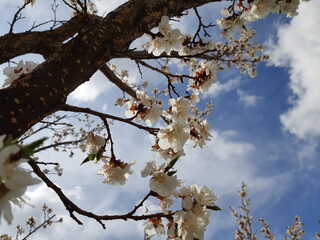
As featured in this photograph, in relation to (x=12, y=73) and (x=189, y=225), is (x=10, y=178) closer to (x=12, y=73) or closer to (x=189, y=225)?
(x=189, y=225)

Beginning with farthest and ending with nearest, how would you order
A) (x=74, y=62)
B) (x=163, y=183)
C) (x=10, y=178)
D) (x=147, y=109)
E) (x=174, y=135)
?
(x=147, y=109) < (x=174, y=135) < (x=74, y=62) < (x=163, y=183) < (x=10, y=178)

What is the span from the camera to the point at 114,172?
6.35 ft

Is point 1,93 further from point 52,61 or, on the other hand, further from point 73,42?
point 73,42

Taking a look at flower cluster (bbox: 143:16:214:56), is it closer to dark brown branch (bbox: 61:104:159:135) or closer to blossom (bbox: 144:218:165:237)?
dark brown branch (bbox: 61:104:159:135)

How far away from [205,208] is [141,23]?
1378 millimetres

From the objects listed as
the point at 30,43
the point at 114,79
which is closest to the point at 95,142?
the point at 114,79

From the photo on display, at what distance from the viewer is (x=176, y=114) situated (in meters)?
2.10

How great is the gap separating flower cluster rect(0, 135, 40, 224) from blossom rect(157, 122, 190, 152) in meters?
1.20

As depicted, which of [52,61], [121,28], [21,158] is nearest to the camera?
[21,158]

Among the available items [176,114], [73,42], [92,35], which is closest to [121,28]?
[92,35]

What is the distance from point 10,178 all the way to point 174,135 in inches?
49.6

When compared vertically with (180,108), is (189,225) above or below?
below

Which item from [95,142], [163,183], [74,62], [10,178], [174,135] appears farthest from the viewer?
[95,142]

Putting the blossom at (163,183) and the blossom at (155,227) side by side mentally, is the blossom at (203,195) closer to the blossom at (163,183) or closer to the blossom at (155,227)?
the blossom at (163,183)
